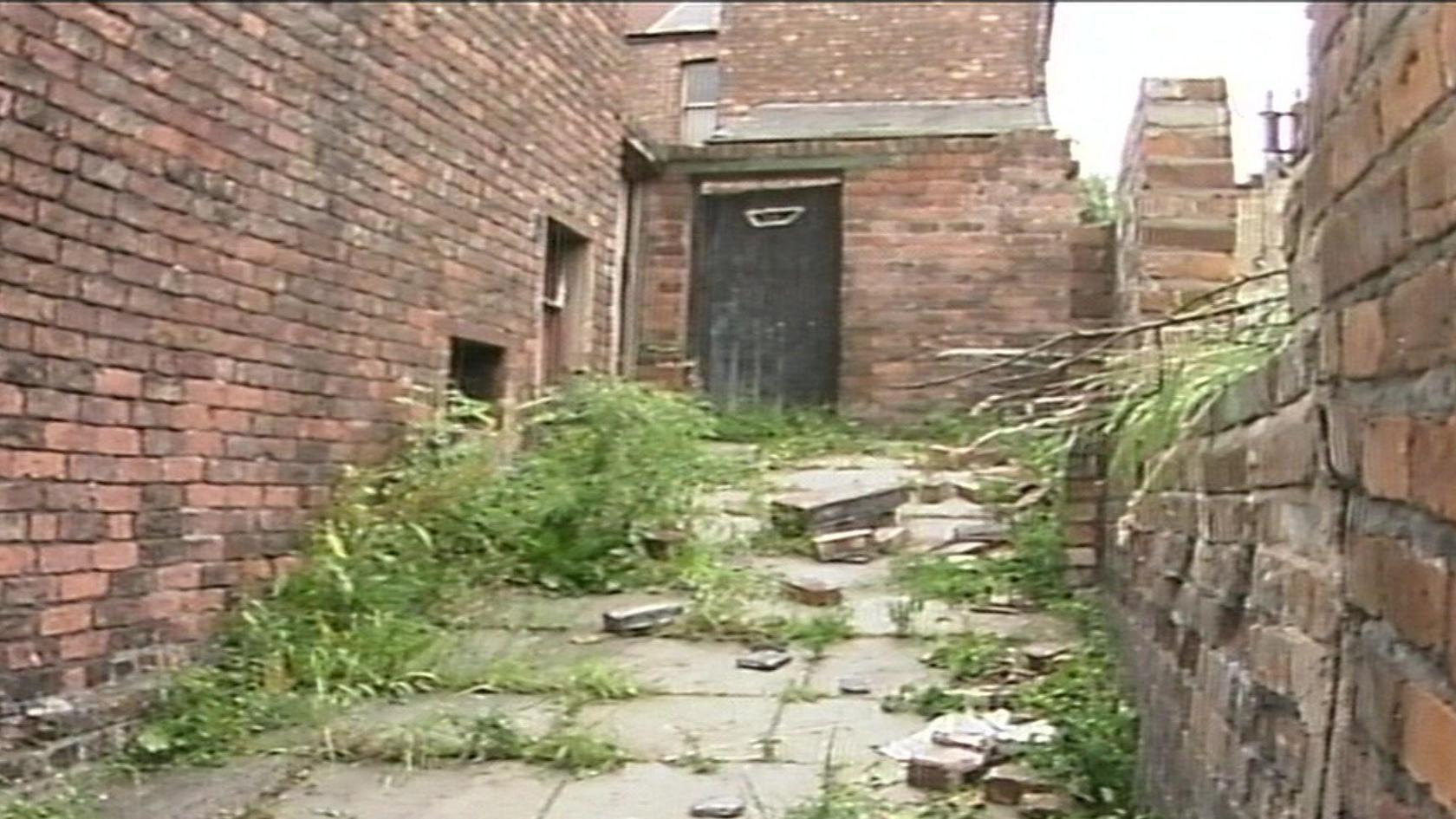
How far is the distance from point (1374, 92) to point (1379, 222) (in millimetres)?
115

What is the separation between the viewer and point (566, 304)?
7.64 meters

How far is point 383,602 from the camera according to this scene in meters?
4.62

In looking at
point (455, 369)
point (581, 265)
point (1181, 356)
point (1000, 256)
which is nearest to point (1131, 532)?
point (1181, 356)

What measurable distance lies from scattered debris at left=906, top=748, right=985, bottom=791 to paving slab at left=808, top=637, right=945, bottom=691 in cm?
68

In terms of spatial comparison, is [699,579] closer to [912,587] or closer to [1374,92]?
[912,587]

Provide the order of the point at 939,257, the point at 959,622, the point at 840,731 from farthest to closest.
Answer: the point at 939,257 → the point at 959,622 → the point at 840,731

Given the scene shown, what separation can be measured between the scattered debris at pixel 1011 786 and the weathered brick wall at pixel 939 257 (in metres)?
6.29

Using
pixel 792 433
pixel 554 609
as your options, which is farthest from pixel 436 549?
pixel 792 433

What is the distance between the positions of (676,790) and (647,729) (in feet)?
1.69

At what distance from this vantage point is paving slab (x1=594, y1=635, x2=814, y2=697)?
4.13m

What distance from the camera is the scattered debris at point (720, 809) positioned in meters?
3.04

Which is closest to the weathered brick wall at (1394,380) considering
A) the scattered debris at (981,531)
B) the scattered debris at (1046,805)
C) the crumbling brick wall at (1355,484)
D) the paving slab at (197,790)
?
the crumbling brick wall at (1355,484)

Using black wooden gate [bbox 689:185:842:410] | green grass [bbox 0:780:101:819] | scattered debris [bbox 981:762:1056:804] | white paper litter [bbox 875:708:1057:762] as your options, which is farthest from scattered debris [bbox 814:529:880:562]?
black wooden gate [bbox 689:185:842:410]

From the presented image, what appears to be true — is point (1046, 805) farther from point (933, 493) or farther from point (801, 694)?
point (933, 493)
